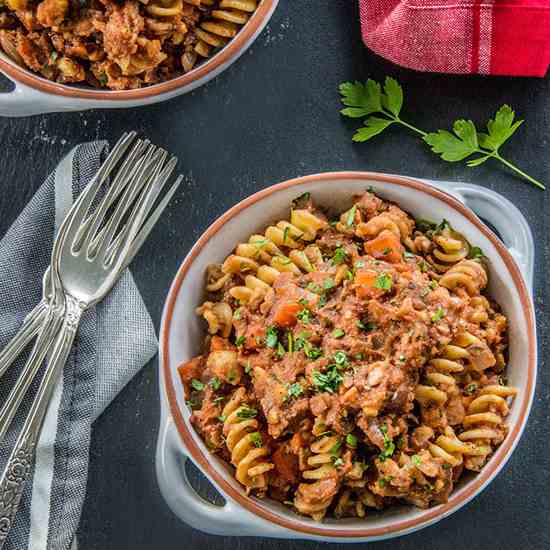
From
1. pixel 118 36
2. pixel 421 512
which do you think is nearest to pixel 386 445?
pixel 421 512

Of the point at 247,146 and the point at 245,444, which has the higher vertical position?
the point at 247,146

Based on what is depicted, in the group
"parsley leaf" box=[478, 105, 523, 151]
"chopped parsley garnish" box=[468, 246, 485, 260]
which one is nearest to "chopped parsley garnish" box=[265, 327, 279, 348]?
"chopped parsley garnish" box=[468, 246, 485, 260]

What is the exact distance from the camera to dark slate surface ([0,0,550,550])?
3656mm

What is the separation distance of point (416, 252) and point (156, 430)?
132 centimetres

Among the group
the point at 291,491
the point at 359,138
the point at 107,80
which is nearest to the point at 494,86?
the point at 359,138

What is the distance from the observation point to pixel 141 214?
346 cm

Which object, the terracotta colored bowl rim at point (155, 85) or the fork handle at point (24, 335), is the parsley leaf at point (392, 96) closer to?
the terracotta colored bowl rim at point (155, 85)

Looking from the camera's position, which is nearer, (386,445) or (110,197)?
(386,445)

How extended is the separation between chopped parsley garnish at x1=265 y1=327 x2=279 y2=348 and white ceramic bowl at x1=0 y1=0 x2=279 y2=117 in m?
0.90

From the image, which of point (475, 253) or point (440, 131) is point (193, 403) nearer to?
point (475, 253)

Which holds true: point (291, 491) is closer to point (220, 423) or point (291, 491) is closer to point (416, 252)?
point (220, 423)

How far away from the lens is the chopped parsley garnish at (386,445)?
274 centimetres

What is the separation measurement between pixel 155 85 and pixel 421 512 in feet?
5.64

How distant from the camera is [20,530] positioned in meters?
3.54
